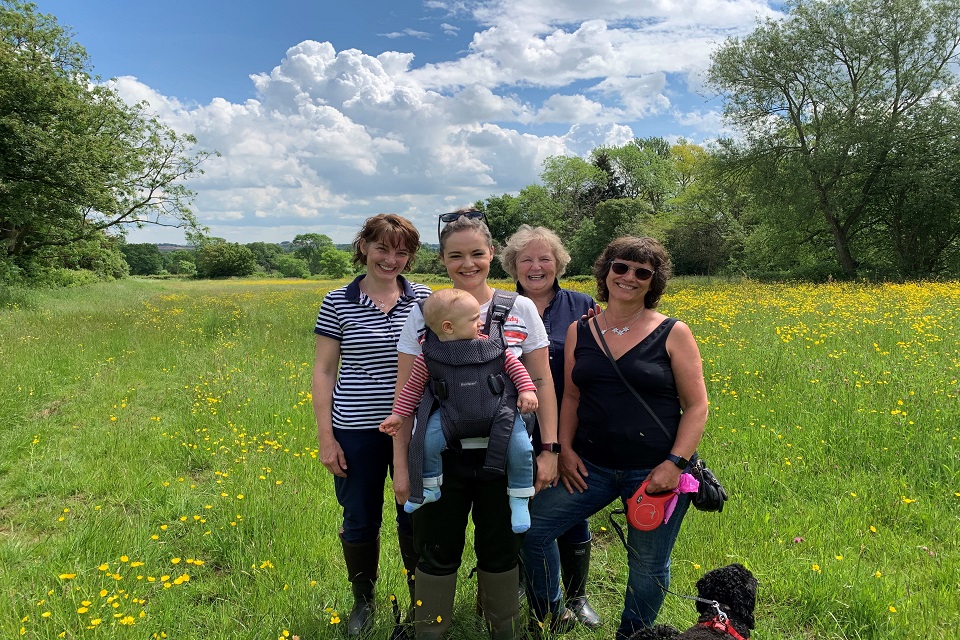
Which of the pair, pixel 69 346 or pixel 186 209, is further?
pixel 186 209

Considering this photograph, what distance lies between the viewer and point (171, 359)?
28.3 ft

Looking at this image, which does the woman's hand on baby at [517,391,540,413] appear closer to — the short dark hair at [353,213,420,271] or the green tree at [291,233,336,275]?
the short dark hair at [353,213,420,271]

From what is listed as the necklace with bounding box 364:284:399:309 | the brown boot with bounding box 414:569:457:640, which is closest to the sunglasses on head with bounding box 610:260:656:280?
the necklace with bounding box 364:284:399:309

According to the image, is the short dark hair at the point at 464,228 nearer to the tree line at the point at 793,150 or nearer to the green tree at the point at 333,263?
the tree line at the point at 793,150

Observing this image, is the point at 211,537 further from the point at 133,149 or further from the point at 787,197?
the point at 787,197

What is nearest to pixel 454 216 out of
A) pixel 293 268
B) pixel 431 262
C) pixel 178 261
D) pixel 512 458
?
pixel 512 458

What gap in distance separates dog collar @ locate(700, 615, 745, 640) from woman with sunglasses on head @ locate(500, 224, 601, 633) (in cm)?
91

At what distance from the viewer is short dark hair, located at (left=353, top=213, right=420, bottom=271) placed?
96.7 inches

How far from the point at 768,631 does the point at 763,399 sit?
11.1 feet

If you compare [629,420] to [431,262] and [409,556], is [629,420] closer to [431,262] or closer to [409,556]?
[409,556]

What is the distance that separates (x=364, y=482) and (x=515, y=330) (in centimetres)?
110

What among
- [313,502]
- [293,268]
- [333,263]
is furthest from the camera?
[293,268]

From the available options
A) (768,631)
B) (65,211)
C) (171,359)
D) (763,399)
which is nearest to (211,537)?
(768,631)

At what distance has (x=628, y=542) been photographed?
2.33 metres
